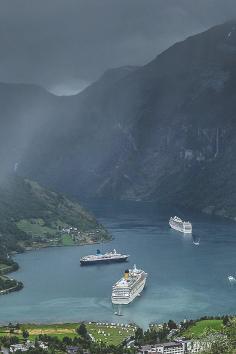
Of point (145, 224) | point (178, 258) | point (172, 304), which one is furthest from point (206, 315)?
point (145, 224)

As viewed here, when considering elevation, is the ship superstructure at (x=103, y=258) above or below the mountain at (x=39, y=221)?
below

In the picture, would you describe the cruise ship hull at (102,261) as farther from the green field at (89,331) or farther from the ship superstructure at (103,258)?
the green field at (89,331)

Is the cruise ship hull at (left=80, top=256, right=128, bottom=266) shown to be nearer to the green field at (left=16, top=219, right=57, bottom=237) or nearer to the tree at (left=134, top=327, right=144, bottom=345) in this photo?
the green field at (left=16, top=219, right=57, bottom=237)

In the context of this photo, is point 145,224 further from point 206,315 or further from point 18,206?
point 206,315

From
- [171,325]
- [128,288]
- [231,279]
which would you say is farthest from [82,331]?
[231,279]

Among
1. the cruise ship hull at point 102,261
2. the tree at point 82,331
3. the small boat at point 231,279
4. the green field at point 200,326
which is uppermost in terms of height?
the green field at point 200,326

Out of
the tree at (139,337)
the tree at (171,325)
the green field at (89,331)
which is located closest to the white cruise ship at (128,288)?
the green field at (89,331)

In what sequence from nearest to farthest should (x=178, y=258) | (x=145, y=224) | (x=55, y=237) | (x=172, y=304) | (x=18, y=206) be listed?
(x=172, y=304) < (x=178, y=258) < (x=55, y=237) < (x=18, y=206) < (x=145, y=224)
